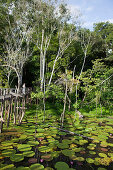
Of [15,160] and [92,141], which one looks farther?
[92,141]

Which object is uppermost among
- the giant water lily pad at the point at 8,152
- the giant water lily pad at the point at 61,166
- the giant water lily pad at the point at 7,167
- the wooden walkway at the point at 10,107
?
the wooden walkway at the point at 10,107

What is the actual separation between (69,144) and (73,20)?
10021mm

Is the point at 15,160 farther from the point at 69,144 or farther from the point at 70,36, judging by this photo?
the point at 70,36

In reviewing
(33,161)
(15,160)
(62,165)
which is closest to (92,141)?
(62,165)

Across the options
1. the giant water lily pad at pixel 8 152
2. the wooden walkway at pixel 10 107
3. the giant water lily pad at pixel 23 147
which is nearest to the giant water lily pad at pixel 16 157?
the giant water lily pad at pixel 8 152

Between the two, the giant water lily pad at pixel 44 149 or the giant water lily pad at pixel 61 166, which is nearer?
the giant water lily pad at pixel 61 166

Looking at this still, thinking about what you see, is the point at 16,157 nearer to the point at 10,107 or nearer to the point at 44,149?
the point at 44,149

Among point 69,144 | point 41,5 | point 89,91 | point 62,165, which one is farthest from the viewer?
point 41,5

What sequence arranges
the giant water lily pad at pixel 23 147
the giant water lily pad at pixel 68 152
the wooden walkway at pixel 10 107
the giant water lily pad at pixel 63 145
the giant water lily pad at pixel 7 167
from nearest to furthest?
the giant water lily pad at pixel 7 167
the giant water lily pad at pixel 68 152
the giant water lily pad at pixel 23 147
the giant water lily pad at pixel 63 145
the wooden walkway at pixel 10 107

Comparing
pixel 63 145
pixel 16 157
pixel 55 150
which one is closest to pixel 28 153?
pixel 16 157

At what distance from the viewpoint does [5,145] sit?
11.4 feet

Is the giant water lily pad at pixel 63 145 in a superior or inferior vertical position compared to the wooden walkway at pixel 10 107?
inferior

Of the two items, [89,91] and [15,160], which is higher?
[89,91]

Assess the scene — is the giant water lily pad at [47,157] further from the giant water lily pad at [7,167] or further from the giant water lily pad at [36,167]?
the giant water lily pad at [7,167]
